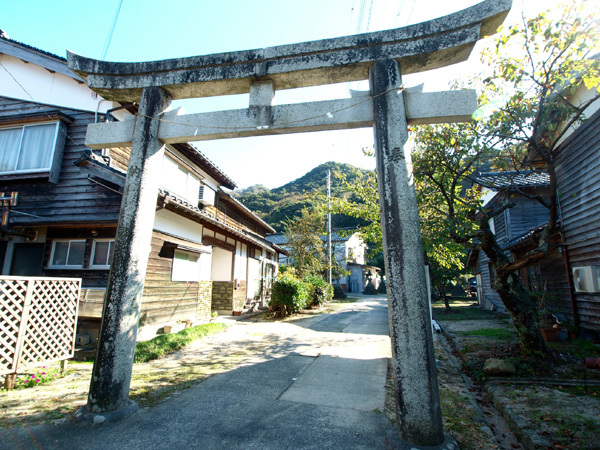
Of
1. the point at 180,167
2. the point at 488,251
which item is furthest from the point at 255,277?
the point at 488,251

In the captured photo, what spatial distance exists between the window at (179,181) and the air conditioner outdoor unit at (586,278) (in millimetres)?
11930

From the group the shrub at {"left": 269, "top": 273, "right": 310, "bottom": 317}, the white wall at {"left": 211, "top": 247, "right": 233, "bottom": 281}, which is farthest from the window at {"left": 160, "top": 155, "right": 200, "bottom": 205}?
the shrub at {"left": 269, "top": 273, "right": 310, "bottom": 317}

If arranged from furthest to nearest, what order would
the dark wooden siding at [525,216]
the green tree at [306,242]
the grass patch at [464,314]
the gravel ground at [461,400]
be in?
the green tree at [306,242]
the grass patch at [464,314]
the dark wooden siding at [525,216]
the gravel ground at [461,400]

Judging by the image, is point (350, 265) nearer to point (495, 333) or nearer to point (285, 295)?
point (285, 295)

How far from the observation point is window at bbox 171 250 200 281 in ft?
32.7

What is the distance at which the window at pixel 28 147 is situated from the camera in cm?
922

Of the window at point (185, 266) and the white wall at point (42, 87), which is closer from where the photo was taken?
the white wall at point (42, 87)

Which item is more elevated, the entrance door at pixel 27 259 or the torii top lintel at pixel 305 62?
the torii top lintel at pixel 305 62

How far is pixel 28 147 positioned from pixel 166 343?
7590 millimetres

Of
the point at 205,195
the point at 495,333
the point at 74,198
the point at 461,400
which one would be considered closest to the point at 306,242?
the point at 205,195

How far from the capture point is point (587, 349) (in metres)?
6.85

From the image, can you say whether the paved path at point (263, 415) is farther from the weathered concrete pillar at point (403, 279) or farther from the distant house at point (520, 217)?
the distant house at point (520, 217)

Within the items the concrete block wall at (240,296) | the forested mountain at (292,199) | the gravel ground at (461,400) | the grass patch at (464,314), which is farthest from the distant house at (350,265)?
the gravel ground at (461,400)

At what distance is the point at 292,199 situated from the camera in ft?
167
